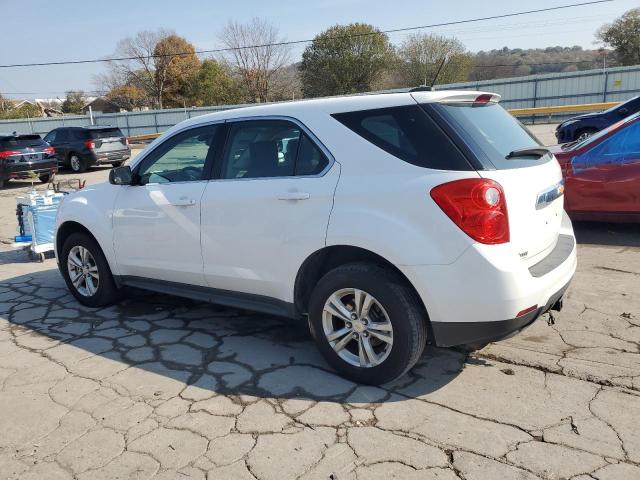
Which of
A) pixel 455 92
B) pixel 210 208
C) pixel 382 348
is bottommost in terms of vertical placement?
pixel 382 348

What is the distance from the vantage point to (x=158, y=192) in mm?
4398

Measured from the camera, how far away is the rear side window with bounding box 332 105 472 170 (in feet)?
10.1

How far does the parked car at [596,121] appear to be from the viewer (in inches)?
474

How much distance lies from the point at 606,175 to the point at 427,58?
139 ft

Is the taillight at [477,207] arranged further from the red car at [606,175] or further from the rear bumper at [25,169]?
A: the rear bumper at [25,169]

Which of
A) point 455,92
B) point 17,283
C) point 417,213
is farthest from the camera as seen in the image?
point 17,283

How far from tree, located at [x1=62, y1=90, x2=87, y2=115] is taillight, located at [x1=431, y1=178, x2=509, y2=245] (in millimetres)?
68783

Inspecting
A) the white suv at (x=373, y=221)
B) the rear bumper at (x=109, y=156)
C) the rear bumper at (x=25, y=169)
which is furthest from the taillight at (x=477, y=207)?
the rear bumper at (x=109, y=156)

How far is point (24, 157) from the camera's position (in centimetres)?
1609

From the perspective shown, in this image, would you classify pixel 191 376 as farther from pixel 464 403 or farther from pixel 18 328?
pixel 18 328

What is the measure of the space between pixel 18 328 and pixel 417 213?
148 inches

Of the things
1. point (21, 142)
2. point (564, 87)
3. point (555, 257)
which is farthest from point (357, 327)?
point (564, 87)

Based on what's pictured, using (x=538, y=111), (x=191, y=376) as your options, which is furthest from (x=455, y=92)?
(x=538, y=111)

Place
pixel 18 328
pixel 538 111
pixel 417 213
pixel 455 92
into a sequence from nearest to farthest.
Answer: pixel 417 213 → pixel 455 92 → pixel 18 328 → pixel 538 111
